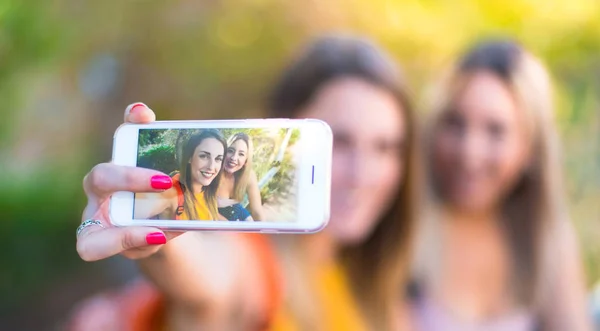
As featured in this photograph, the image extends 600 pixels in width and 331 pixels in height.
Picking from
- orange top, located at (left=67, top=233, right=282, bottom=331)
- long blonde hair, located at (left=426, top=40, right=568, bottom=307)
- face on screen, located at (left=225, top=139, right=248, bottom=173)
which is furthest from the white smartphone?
long blonde hair, located at (left=426, top=40, right=568, bottom=307)

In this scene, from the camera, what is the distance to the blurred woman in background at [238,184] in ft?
2.10

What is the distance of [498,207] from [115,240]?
71 cm

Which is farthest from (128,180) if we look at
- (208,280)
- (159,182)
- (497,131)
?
(497,131)

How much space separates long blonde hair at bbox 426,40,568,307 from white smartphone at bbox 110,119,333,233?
43 centimetres

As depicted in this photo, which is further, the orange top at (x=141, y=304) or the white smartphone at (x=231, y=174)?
the orange top at (x=141, y=304)

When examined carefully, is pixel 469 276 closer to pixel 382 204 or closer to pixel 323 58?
pixel 382 204

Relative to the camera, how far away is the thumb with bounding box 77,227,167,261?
0.57 meters

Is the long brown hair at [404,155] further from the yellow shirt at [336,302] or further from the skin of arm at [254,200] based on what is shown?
the skin of arm at [254,200]

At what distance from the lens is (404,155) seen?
1024mm

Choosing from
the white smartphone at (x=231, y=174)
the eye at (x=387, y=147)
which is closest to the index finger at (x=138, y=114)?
the white smartphone at (x=231, y=174)

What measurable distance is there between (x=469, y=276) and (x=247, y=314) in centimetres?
40

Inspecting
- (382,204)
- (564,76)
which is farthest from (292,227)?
(564,76)

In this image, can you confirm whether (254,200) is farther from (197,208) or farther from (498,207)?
(498,207)

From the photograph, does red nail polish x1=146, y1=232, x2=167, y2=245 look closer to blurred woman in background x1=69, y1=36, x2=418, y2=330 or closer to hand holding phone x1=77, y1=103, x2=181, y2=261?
hand holding phone x1=77, y1=103, x2=181, y2=261
